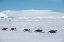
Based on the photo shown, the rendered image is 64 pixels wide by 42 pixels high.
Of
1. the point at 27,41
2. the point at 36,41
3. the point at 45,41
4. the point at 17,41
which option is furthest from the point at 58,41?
the point at 17,41

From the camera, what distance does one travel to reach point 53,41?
6.09 m

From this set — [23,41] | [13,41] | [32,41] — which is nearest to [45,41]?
[32,41]

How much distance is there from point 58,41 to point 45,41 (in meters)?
0.60

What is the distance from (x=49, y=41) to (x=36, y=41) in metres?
0.60

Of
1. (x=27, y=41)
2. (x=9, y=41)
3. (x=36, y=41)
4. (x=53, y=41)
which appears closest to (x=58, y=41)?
(x=53, y=41)

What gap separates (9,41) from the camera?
6020mm

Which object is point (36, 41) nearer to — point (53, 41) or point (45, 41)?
point (45, 41)

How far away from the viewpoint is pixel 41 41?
605cm

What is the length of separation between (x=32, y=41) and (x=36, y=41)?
0.62 ft


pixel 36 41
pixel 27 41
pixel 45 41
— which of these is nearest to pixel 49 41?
pixel 45 41

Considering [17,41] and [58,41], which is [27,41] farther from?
[58,41]

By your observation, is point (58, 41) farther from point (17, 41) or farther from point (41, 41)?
point (17, 41)

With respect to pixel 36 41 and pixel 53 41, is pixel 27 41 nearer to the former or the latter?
pixel 36 41

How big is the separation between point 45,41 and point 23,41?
1011mm
